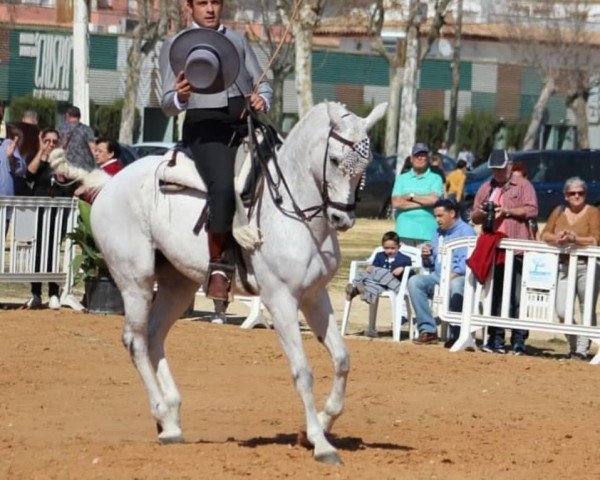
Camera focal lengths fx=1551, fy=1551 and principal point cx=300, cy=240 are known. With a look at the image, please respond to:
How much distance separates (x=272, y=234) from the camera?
9398mm

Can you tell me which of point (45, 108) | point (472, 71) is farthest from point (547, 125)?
point (45, 108)

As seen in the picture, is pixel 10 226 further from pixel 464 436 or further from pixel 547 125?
pixel 547 125

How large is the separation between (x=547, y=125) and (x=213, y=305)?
57425mm

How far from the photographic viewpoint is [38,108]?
57.4 metres

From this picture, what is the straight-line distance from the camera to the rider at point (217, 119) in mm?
9531

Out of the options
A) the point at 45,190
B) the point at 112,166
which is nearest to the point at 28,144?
the point at 45,190

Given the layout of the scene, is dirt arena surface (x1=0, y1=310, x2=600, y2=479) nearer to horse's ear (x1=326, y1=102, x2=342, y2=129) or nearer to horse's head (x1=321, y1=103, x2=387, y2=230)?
horse's head (x1=321, y1=103, x2=387, y2=230)

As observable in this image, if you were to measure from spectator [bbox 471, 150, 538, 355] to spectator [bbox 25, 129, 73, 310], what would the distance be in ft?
16.9

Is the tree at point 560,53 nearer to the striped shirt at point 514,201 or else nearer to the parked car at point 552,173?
the parked car at point 552,173

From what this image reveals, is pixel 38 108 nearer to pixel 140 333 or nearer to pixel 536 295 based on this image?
pixel 536 295

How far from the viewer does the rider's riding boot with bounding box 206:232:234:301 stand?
374 inches

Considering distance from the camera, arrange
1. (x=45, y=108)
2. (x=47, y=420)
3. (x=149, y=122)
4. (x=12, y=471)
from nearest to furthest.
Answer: (x=12, y=471) < (x=47, y=420) < (x=45, y=108) < (x=149, y=122)

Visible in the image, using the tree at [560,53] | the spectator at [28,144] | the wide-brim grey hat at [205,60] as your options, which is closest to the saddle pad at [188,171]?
the wide-brim grey hat at [205,60]

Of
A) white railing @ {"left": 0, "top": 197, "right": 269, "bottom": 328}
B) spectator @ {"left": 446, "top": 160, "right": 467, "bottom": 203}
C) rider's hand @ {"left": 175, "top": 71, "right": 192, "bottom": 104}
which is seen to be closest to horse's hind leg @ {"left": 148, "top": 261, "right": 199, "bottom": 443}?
rider's hand @ {"left": 175, "top": 71, "right": 192, "bottom": 104}
